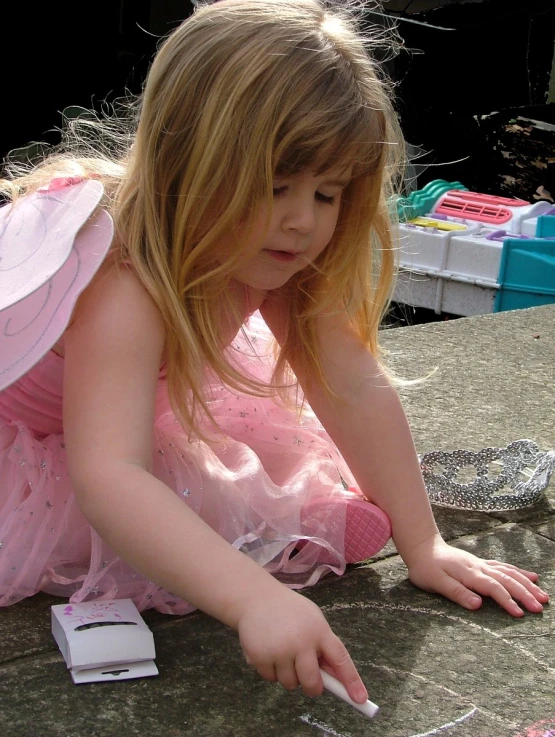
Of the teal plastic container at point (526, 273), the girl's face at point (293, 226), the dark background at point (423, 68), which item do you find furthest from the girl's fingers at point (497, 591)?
the dark background at point (423, 68)

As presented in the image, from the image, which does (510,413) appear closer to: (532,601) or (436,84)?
(532,601)

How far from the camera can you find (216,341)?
1594 millimetres

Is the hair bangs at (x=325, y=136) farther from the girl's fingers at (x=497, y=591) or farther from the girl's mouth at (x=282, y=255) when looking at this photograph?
the girl's fingers at (x=497, y=591)

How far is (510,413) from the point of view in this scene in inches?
98.6

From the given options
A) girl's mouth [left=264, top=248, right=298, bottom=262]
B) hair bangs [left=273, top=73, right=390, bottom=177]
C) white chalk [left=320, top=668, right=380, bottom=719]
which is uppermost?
hair bangs [left=273, top=73, right=390, bottom=177]

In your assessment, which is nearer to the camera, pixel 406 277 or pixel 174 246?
pixel 174 246

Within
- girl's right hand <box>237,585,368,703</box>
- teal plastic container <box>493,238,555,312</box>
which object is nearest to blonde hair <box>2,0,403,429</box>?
girl's right hand <box>237,585,368,703</box>

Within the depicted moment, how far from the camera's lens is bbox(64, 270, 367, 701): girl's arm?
1.18 m

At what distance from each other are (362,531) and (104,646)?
20.6 inches

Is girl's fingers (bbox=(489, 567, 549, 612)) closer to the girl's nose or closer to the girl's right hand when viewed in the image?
the girl's right hand

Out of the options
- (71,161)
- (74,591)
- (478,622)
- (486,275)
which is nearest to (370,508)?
(478,622)

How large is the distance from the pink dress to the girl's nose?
264mm

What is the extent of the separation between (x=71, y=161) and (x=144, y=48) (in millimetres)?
4361

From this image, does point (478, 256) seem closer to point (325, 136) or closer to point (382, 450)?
point (382, 450)
